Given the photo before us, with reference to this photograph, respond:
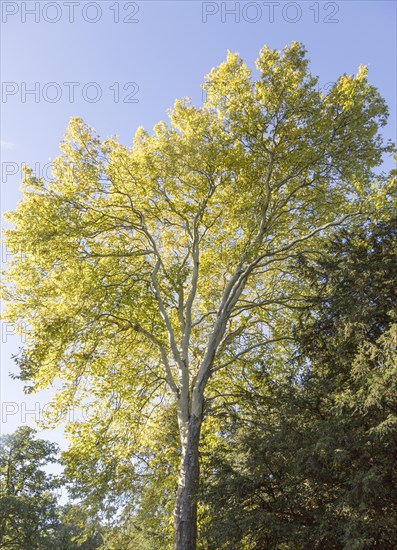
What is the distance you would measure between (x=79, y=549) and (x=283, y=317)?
36.6 meters

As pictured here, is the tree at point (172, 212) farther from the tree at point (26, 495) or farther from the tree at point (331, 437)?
the tree at point (26, 495)

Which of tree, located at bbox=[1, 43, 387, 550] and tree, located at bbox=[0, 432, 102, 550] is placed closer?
tree, located at bbox=[1, 43, 387, 550]

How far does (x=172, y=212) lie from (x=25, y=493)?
974 inches

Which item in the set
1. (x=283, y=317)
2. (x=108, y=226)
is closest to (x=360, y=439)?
(x=283, y=317)

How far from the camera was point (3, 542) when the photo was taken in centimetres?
2684

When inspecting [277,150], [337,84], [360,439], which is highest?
[337,84]

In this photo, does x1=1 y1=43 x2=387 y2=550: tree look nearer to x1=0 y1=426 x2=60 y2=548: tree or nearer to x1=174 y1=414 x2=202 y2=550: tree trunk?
x1=174 y1=414 x2=202 y2=550: tree trunk

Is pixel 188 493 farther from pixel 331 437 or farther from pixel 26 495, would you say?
pixel 26 495

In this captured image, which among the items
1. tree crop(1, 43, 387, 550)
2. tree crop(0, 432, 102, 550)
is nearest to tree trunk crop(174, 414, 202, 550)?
tree crop(1, 43, 387, 550)

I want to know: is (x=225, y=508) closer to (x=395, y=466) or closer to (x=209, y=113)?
(x=395, y=466)

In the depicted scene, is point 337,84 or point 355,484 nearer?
point 355,484

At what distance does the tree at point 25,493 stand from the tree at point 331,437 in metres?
20.5

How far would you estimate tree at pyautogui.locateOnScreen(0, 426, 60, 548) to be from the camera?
2639cm

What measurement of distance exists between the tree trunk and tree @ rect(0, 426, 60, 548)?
19.3 m
